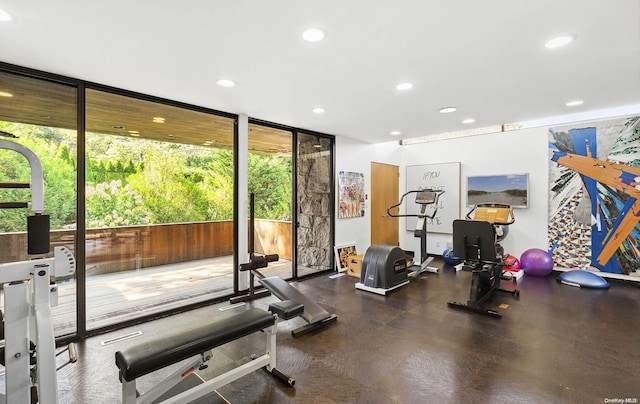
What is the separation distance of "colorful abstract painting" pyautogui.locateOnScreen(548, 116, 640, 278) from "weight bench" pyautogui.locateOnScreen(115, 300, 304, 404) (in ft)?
17.8

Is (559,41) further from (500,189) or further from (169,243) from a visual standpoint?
(169,243)

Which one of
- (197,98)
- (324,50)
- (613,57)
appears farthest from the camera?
(197,98)

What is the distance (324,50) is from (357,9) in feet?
1.90

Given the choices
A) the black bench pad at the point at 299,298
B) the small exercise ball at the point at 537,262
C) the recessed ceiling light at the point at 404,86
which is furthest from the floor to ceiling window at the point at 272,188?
the small exercise ball at the point at 537,262

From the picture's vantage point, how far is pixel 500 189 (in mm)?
5984

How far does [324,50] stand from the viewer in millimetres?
2461

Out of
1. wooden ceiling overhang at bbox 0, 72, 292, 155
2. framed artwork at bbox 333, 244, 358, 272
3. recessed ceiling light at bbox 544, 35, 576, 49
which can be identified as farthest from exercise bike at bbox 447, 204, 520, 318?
wooden ceiling overhang at bbox 0, 72, 292, 155

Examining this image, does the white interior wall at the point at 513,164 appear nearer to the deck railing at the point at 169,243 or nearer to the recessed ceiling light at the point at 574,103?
the recessed ceiling light at the point at 574,103

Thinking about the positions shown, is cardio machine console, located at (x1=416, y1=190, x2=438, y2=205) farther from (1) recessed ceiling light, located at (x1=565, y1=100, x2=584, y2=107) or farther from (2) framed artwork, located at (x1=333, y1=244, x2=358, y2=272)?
(1) recessed ceiling light, located at (x1=565, y1=100, x2=584, y2=107)

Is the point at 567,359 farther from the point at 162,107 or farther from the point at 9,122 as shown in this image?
the point at 9,122

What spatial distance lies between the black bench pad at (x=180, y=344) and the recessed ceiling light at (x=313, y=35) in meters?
2.13

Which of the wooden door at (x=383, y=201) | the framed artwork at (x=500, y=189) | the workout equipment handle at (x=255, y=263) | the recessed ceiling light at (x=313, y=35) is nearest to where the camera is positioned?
the recessed ceiling light at (x=313, y=35)

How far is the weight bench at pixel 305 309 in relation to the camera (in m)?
3.21

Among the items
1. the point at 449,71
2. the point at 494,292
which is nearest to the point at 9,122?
the point at 449,71
